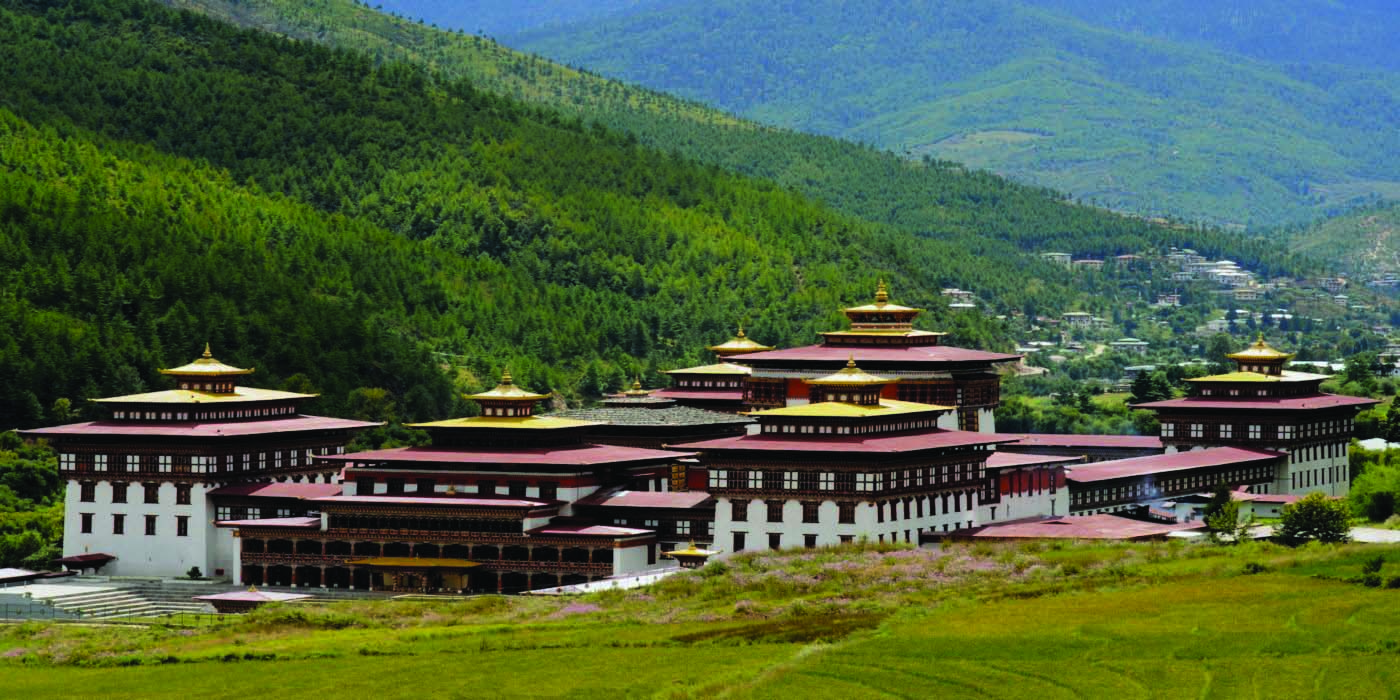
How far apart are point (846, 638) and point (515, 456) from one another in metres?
32.1

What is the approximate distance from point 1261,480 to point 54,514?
53.9 m

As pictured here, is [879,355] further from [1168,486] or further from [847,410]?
[847,410]

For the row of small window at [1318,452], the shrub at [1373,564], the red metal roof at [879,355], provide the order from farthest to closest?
the row of small window at [1318,452] → the red metal roof at [879,355] → the shrub at [1373,564]

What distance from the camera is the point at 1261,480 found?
458 ft

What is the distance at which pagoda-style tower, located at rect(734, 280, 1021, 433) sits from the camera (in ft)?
425

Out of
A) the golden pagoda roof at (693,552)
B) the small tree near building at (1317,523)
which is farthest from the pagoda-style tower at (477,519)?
the small tree near building at (1317,523)

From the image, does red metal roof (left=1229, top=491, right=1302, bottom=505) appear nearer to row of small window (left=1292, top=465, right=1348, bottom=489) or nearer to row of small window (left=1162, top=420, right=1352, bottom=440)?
row of small window (left=1292, top=465, right=1348, bottom=489)

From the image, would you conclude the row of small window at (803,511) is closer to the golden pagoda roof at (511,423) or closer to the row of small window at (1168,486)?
the golden pagoda roof at (511,423)

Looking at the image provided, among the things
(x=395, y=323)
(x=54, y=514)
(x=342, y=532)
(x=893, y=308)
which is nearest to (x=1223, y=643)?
(x=342, y=532)

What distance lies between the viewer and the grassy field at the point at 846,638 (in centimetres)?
7750

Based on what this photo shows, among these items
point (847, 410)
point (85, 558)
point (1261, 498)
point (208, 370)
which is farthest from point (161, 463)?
point (1261, 498)

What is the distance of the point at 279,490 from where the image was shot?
403 ft

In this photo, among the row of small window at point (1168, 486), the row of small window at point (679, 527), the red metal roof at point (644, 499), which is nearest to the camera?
the red metal roof at point (644, 499)

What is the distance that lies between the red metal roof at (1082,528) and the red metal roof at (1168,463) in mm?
8095
